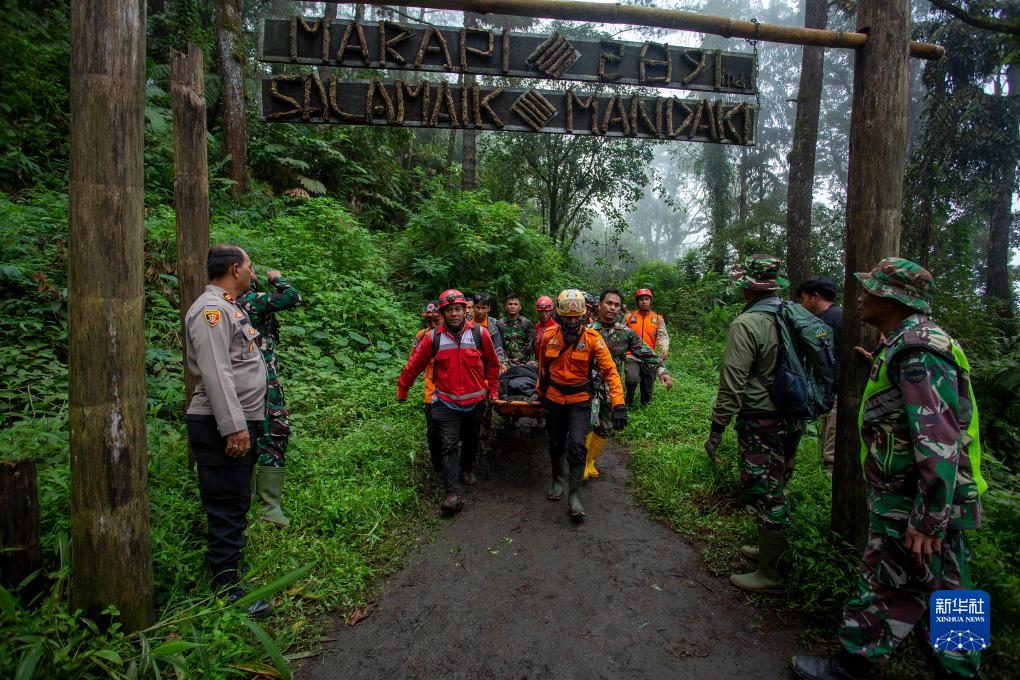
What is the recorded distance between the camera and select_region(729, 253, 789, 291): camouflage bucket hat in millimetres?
3710

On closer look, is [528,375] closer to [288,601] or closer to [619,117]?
[619,117]

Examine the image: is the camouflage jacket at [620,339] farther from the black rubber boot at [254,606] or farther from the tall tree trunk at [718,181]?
the tall tree trunk at [718,181]

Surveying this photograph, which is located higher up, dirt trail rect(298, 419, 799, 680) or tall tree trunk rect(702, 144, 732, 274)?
tall tree trunk rect(702, 144, 732, 274)

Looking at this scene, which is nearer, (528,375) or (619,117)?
(619,117)

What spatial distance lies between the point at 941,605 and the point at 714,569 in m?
1.75

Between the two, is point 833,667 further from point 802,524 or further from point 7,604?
point 7,604

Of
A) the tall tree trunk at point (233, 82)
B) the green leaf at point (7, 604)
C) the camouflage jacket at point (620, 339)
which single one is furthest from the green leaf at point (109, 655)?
the tall tree trunk at point (233, 82)

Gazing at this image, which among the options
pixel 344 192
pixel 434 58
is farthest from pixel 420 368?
pixel 344 192

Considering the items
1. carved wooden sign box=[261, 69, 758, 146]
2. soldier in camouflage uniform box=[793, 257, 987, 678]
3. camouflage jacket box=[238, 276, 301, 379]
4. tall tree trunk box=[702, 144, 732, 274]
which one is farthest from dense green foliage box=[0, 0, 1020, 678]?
carved wooden sign box=[261, 69, 758, 146]

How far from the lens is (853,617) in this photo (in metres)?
2.56

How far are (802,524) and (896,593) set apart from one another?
1452mm

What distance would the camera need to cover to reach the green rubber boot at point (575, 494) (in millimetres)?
4831

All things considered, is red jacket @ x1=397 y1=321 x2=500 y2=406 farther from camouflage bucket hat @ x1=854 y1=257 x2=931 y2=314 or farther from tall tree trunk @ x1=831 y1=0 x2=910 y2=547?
camouflage bucket hat @ x1=854 y1=257 x2=931 y2=314

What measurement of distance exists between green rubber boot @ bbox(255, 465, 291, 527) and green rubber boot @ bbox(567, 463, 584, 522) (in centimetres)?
252
